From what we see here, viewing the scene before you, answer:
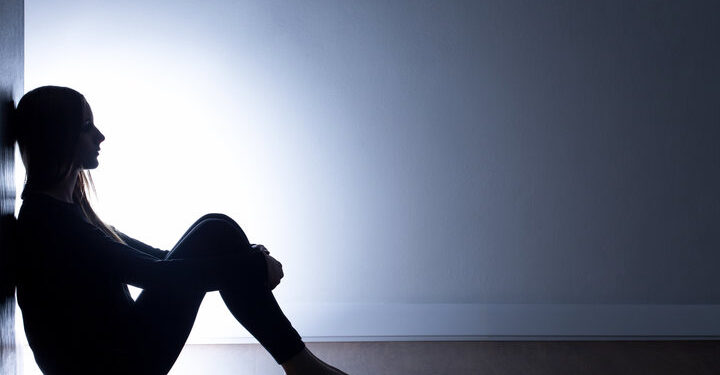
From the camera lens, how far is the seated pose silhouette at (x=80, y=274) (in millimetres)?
1616

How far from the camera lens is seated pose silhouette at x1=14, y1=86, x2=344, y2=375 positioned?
1.62 m

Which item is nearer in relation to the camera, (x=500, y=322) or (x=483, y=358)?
(x=483, y=358)

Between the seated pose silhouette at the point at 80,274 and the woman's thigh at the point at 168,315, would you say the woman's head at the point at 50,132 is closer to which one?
the seated pose silhouette at the point at 80,274

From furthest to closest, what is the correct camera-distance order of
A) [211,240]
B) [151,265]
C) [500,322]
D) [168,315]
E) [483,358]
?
1. [500,322]
2. [483,358]
3. [211,240]
4. [168,315]
5. [151,265]

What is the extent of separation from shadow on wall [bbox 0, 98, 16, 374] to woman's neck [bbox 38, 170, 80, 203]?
0.08 metres

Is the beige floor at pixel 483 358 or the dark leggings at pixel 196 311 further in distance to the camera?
the beige floor at pixel 483 358

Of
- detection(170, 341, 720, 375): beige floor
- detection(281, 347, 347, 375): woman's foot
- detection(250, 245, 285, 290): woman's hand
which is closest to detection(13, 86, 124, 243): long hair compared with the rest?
detection(250, 245, 285, 290): woman's hand

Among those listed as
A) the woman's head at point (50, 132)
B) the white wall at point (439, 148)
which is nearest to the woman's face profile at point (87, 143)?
the woman's head at point (50, 132)

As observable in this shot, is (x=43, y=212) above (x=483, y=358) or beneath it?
above

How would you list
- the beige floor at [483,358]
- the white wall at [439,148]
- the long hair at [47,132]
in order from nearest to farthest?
the long hair at [47,132]
the beige floor at [483,358]
the white wall at [439,148]

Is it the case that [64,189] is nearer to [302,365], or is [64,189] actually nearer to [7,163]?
[7,163]

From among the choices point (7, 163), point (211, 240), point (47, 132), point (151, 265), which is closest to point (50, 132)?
point (47, 132)

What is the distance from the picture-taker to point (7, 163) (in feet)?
5.22

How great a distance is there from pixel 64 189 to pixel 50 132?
0.46 ft
